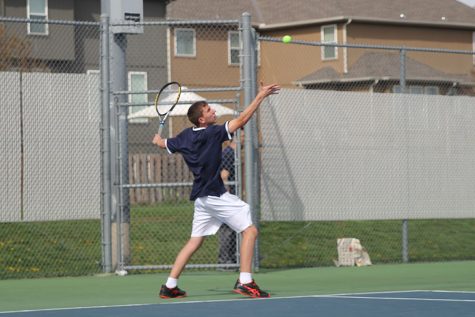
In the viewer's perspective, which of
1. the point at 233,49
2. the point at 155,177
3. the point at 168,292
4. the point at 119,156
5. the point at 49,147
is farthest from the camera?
→ the point at 233,49

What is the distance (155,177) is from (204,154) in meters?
7.88

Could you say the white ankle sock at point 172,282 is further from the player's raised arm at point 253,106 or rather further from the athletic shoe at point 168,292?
the player's raised arm at point 253,106

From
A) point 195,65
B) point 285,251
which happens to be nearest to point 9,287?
point 285,251

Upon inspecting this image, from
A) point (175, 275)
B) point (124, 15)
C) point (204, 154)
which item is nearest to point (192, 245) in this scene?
point (175, 275)

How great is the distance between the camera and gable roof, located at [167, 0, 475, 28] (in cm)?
4541

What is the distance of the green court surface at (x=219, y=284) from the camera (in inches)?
435

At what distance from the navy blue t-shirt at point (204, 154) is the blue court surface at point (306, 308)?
108cm

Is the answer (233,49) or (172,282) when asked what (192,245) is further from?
(233,49)

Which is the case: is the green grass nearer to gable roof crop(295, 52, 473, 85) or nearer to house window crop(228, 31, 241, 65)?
house window crop(228, 31, 241, 65)

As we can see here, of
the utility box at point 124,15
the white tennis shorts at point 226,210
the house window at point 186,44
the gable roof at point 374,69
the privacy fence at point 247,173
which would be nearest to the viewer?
the white tennis shorts at point 226,210

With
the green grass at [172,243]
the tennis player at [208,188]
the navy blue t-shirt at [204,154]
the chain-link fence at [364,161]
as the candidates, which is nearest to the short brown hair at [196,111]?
the tennis player at [208,188]

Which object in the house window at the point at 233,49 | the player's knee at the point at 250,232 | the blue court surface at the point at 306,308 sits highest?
the house window at the point at 233,49

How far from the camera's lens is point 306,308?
9.81 metres

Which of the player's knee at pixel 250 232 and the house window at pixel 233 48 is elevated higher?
the house window at pixel 233 48
